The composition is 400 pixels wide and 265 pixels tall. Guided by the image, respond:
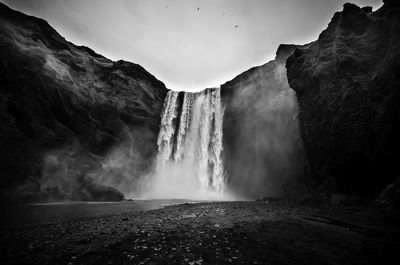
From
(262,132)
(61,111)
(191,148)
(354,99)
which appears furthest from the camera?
(191,148)

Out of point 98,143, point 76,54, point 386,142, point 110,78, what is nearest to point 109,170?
point 98,143

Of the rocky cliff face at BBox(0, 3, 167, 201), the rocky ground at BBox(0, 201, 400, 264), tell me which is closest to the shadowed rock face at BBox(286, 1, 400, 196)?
the rocky ground at BBox(0, 201, 400, 264)

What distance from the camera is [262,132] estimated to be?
3938 centimetres

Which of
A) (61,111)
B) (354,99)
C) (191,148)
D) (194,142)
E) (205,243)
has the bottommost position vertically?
(205,243)

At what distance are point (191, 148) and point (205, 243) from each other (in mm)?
42275

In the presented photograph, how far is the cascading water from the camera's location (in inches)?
1864

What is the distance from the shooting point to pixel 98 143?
39.8 meters

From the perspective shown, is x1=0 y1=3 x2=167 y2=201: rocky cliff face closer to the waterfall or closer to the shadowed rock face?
the waterfall

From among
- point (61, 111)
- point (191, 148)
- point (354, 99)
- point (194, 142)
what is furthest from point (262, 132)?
point (61, 111)

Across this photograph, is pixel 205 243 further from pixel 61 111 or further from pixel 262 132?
pixel 61 111

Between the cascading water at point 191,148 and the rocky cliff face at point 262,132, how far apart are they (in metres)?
2.40

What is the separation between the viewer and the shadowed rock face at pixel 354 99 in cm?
1792

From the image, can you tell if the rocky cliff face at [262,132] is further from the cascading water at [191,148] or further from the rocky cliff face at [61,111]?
the rocky cliff face at [61,111]

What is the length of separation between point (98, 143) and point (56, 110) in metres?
9.14
